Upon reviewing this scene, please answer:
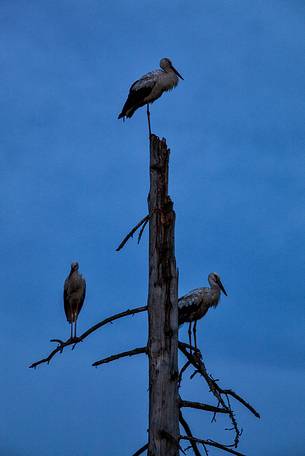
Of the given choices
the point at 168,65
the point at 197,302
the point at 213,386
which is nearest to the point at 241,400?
the point at 213,386

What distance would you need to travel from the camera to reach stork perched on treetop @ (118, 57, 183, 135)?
17.6 m

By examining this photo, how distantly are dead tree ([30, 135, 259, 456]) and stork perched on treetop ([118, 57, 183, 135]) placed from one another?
29.6 feet

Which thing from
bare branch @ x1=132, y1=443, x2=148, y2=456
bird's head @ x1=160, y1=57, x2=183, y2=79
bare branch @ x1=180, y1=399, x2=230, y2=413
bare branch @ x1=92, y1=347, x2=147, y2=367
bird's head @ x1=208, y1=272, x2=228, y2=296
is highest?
bird's head @ x1=160, y1=57, x2=183, y2=79

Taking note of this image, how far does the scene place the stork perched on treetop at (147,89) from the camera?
57.6 ft

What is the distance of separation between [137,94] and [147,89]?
310 millimetres

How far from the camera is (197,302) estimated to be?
17.1 m

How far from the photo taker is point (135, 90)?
57.4ft

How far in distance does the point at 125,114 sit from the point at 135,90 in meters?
0.70

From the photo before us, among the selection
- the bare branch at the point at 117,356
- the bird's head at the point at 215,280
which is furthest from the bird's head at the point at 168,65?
the bare branch at the point at 117,356

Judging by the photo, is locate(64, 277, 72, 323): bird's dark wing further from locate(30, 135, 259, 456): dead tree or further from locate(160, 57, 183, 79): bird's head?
locate(30, 135, 259, 456): dead tree

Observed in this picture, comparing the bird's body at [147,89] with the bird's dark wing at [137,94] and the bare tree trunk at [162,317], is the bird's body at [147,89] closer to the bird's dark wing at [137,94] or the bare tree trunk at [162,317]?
the bird's dark wing at [137,94]

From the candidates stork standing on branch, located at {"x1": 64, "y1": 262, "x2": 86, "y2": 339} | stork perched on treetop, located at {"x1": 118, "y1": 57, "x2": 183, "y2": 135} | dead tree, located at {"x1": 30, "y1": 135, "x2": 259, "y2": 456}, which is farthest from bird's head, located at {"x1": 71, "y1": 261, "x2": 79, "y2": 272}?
dead tree, located at {"x1": 30, "y1": 135, "x2": 259, "y2": 456}

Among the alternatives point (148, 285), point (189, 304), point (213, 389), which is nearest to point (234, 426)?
point (213, 389)

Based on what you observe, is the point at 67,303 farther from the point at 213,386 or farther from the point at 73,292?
the point at 213,386
